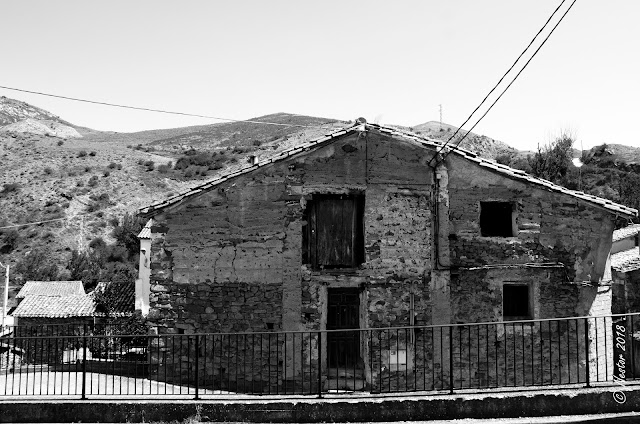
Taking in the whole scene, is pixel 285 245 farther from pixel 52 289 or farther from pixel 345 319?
pixel 52 289

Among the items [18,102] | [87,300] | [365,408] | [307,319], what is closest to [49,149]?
[87,300]

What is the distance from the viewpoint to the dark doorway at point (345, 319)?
635 inches

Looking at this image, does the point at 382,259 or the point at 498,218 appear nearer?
the point at 382,259

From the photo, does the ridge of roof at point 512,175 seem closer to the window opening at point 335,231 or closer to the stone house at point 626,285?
the window opening at point 335,231

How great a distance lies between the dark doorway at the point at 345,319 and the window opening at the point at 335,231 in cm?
76

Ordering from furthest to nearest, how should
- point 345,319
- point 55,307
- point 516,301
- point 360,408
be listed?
point 55,307 → point 516,301 → point 345,319 → point 360,408

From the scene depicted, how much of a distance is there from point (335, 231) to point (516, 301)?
4803 mm

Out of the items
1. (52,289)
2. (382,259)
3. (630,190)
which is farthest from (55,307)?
(630,190)

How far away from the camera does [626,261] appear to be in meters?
22.7

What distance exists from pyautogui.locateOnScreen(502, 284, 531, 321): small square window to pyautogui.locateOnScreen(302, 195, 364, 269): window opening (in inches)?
146

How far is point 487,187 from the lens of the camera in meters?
16.4

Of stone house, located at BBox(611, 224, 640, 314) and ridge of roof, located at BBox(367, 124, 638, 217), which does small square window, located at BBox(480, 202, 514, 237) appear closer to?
ridge of roof, located at BBox(367, 124, 638, 217)

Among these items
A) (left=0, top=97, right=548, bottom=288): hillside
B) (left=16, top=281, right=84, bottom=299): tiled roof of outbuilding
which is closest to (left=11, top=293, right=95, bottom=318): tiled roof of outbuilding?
(left=16, top=281, right=84, bottom=299): tiled roof of outbuilding

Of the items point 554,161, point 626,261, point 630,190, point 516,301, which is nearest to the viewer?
point 516,301
